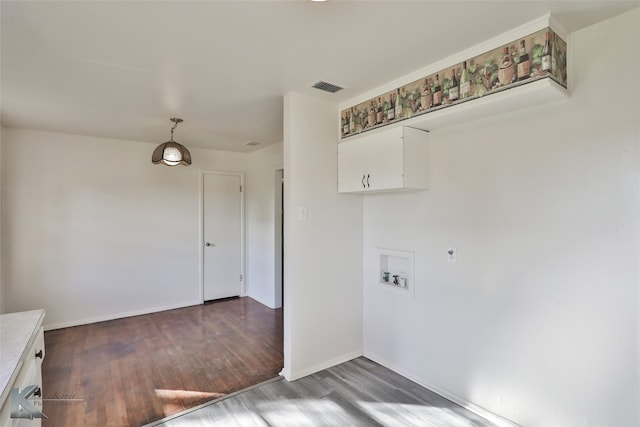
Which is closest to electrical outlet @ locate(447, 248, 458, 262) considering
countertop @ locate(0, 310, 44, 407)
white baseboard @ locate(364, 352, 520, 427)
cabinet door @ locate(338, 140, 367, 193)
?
cabinet door @ locate(338, 140, 367, 193)

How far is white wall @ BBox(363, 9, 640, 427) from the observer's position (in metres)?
1.68

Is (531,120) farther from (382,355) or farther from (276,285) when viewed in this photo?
(276,285)

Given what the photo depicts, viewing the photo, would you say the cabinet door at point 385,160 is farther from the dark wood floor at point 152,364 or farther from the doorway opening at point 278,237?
the doorway opening at point 278,237

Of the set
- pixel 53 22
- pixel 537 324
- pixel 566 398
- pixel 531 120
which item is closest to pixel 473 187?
pixel 531 120

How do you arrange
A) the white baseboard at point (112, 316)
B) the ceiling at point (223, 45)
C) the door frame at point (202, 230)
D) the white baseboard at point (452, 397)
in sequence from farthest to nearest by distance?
the door frame at point (202, 230) → the white baseboard at point (112, 316) → the white baseboard at point (452, 397) → the ceiling at point (223, 45)

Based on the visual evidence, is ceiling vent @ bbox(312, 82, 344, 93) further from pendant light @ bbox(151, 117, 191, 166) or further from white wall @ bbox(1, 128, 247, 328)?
white wall @ bbox(1, 128, 247, 328)

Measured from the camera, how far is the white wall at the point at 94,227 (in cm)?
382

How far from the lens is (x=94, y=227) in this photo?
13.9ft

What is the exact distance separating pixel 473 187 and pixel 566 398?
1383 mm

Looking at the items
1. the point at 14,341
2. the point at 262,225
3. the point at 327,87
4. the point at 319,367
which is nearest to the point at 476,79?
the point at 327,87

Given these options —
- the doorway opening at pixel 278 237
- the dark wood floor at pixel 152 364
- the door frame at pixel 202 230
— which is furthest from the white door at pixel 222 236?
the doorway opening at pixel 278 237

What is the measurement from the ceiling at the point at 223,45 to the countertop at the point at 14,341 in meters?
1.56

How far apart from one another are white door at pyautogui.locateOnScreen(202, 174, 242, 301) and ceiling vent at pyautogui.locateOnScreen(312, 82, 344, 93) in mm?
3066

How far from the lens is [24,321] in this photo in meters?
1.65
